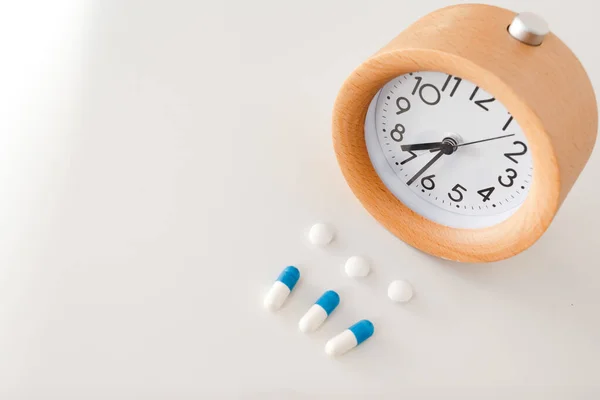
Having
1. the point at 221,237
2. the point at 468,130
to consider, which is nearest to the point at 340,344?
the point at 221,237

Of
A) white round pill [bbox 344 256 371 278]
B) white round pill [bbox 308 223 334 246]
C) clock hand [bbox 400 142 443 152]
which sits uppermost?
clock hand [bbox 400 142 443 152]

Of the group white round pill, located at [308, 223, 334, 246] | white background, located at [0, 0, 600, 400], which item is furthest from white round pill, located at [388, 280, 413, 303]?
white round pill, located at [308, 223, 334, 246]

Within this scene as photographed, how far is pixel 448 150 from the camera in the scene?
1.08m

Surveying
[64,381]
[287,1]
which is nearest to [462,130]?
[287,1]

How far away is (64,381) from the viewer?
1.08 metres

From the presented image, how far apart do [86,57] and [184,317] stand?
1.78ft

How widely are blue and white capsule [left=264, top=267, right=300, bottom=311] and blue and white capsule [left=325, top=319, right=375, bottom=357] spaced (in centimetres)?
10

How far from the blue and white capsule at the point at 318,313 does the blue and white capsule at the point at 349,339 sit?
34 mm

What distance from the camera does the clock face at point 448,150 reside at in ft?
3.35

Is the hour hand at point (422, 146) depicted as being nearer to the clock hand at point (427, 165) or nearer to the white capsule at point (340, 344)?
the clock hand at point (427, 165)

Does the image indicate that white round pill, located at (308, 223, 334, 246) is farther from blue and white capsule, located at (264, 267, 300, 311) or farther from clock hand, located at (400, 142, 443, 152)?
clock hand, located at (400, 142, 443, 152)

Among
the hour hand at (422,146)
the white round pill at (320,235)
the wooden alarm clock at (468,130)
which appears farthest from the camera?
the white round pill at (320,235)

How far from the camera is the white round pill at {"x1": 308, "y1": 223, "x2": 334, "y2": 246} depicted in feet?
3.92

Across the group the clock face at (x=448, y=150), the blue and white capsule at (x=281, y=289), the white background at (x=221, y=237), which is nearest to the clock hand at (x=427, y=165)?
the clock face at (x=448, y=150)
